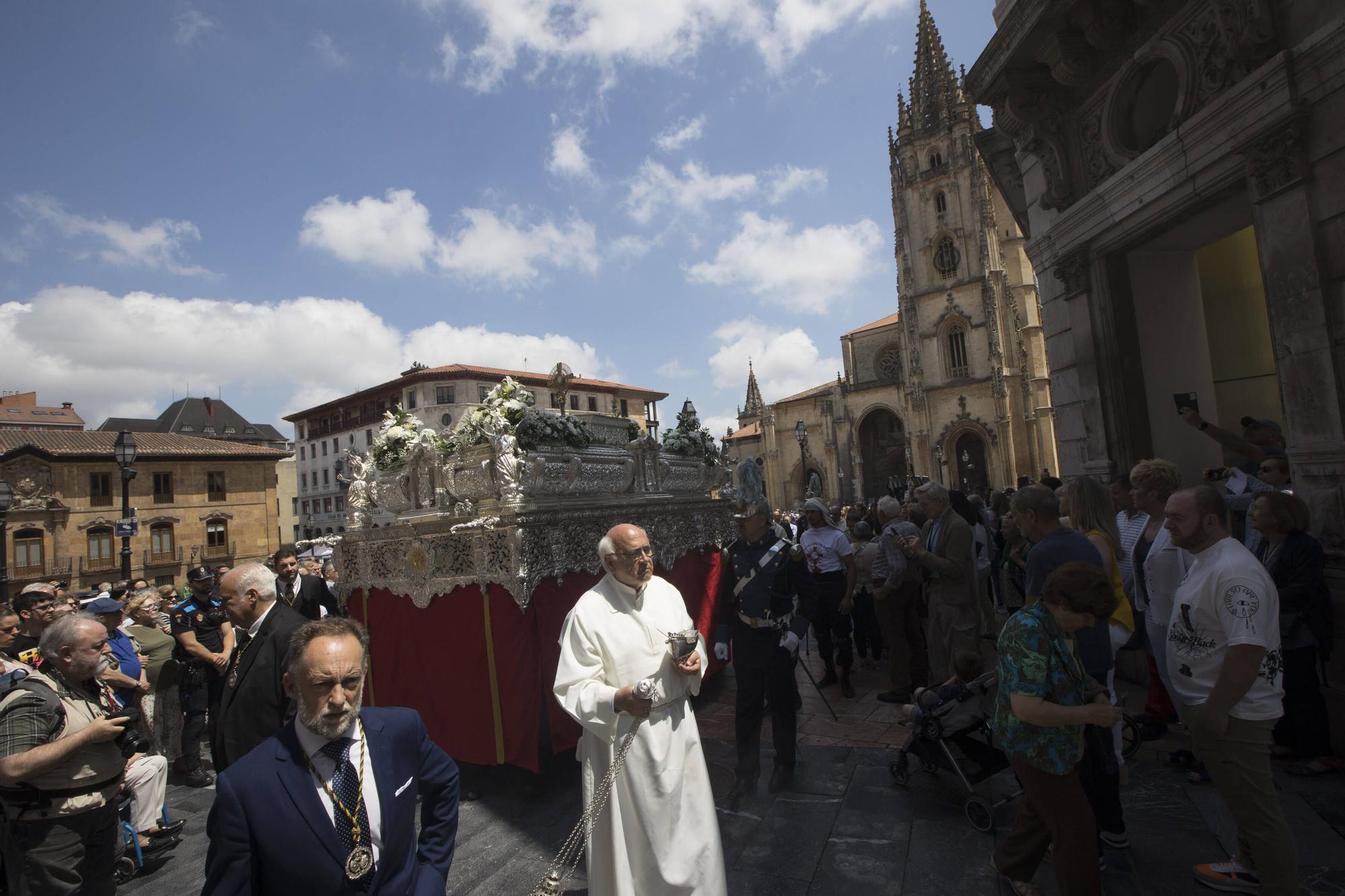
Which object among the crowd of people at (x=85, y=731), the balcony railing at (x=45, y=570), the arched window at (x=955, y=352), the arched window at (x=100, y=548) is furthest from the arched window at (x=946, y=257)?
the balcony railing at (x=45, y=570)

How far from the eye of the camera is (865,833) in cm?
387

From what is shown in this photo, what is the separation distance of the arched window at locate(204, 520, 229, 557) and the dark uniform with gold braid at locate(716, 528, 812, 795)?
39224 millimetres

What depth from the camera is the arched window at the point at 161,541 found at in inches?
1323

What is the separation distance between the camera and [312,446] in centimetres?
5672

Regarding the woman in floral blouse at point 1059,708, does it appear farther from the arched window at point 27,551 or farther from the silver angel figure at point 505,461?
the arched window at point 27,551

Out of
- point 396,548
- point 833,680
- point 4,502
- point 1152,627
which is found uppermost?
point 4,502

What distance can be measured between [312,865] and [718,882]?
5.68 feet

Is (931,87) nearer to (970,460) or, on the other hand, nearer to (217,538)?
(970,460)

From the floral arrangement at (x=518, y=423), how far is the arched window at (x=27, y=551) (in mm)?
37368

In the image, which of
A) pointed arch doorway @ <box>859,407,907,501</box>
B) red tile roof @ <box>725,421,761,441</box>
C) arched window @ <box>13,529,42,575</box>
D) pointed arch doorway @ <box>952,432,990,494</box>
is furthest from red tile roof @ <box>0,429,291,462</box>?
pointed arch doorway @ <box>952,432,990,494</box>

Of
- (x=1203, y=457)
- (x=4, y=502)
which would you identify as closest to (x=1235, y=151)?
(x=1203, y=457)

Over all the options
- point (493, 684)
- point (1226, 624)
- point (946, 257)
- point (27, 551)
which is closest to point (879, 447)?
point (946, 257)

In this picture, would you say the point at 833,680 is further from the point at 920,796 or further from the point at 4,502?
the point at 4,502

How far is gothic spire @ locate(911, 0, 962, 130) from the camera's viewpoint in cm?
4425
